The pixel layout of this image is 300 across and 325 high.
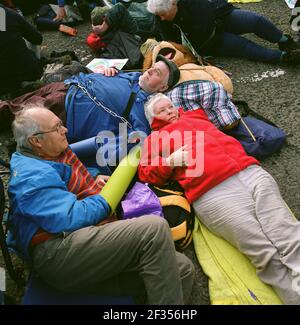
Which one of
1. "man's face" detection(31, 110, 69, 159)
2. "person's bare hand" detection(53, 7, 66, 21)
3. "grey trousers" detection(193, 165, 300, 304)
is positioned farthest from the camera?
"person's bare hand" detection(53, 7, 66, 21)

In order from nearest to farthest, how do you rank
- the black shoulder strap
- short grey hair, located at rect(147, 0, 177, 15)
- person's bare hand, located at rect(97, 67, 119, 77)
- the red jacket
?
the red jacket < the black shoulder strap < person's bare hand, located at rect(97, 67, 119, 77) < short grey hair, located at rect(147, 0, 177, 15)

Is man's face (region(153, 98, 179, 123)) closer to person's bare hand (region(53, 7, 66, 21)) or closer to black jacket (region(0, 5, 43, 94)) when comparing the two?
black jacket (region(0, 5, 43, 94))

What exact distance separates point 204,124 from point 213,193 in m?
0.63

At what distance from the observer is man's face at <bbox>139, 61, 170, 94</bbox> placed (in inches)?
133

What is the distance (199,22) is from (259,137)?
1641 mm

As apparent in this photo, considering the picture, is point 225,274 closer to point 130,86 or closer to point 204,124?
point 204,124

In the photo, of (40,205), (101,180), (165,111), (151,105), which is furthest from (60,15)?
(40,205)

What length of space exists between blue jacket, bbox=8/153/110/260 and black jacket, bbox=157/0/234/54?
2.64m

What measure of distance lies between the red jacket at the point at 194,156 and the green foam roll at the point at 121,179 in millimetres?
73

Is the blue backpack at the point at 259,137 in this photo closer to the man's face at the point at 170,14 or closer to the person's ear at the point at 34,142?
the man's face at the point at 170,14

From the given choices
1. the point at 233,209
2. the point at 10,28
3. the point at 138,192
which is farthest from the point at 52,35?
the point at 233,209

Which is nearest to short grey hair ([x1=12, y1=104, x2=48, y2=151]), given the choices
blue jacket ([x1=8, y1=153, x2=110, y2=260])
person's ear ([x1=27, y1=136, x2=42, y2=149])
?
person's ear ([x1=27, y1=136, x2=42, y2=149])

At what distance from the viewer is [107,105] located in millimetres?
3307

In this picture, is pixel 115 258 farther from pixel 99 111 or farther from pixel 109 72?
pixel 109 72
